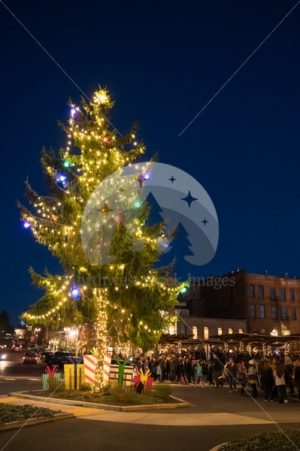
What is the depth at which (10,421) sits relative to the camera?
12.0 m

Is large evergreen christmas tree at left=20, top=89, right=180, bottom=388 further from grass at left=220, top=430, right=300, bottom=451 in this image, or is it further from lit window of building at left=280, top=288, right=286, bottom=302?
lit window of building at left=280, top=288, right=286, bottom=302

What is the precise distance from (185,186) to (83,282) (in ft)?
20.8

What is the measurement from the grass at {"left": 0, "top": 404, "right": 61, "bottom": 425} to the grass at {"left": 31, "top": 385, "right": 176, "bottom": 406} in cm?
347

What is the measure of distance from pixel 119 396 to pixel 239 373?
10.7 m

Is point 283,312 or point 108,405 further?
point 283,312

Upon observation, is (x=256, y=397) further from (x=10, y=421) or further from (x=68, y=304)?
(x=10, y=421)

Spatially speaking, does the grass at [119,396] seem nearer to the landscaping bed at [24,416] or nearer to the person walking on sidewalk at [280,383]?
the landscaping bed at [24,416]

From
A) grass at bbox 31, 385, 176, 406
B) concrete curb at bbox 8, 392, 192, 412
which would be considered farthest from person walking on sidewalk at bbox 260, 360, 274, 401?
grass at bbox 31, 385, 176, 406

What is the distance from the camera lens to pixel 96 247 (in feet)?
64.6

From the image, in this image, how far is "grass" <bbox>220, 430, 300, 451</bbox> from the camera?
348 inches

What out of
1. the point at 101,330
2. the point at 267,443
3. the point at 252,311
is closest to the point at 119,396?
the point at 101,330

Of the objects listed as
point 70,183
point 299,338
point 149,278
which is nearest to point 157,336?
point 149,278

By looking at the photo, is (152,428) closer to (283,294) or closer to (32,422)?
(32,422)

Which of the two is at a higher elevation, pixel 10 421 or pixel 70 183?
pixel 70 183
